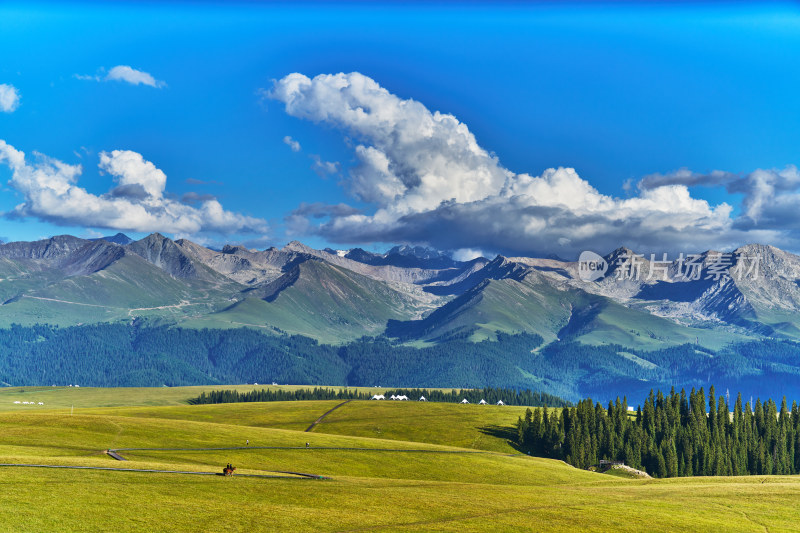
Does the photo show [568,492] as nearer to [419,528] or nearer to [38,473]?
[419,528]

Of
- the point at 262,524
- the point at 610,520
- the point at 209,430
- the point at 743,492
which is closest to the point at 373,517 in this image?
the point at 262,524

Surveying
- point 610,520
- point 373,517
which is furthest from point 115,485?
point 610,520

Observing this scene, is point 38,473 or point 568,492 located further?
point 568,492

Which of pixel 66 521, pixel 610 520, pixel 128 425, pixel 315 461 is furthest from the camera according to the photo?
pixel 128 425

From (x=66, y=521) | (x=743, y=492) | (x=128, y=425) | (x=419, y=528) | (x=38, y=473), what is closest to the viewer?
(x=66, y=521)

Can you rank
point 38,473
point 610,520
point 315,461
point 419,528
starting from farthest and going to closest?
point 315,461 < point 38,473 < point 610,520 < point 419,528

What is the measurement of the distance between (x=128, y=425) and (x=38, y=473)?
8661 centimetres

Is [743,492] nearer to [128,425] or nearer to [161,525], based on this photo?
[161,525]

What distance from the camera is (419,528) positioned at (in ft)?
236

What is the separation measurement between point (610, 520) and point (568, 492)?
1193 inches

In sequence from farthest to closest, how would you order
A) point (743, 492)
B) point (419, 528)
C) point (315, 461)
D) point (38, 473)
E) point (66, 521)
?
point (315, 461) → point (743, 492) → point (38, 473) → point (419, 528) → point (66, 521)

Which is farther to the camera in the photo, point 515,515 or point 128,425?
point 128,425

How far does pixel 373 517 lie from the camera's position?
75812 millimetres

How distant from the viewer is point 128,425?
558 ft
